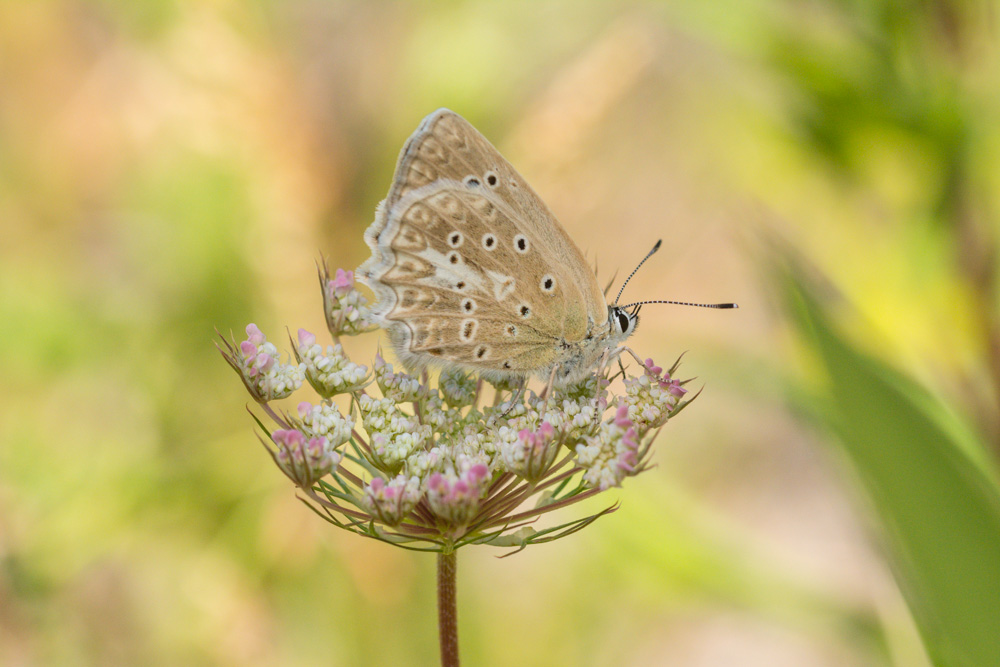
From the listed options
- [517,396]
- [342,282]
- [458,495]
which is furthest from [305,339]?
[458,495]

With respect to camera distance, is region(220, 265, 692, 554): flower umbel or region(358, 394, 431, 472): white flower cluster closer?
region(220, 265, 692, 554): flower umbel

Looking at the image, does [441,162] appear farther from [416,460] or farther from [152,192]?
[152,192]

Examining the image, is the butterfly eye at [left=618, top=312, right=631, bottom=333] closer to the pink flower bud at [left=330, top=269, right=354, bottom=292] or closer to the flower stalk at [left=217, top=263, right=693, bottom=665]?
the flower stalk at [left=217, top=263, right=693, bottom=665]

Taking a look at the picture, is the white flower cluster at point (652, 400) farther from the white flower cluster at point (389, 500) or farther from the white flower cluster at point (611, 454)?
the white flower cluster at point (389, 500)

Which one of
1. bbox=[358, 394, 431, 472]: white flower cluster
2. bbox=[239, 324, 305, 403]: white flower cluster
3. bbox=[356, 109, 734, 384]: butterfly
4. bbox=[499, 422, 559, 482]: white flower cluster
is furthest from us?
bbox=[356, 109, 734, 384]: butterfly

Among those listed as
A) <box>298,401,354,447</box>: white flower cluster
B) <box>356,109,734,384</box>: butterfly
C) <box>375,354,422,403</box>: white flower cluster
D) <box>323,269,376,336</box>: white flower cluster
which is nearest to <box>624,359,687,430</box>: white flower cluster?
<box>356,109,734,384</box>: butterfly

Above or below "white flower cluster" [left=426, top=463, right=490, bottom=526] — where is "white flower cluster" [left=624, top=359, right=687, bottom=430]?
above

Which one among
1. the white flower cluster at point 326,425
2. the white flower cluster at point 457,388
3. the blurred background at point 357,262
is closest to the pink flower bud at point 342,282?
the white flower cluster at point 457,388
